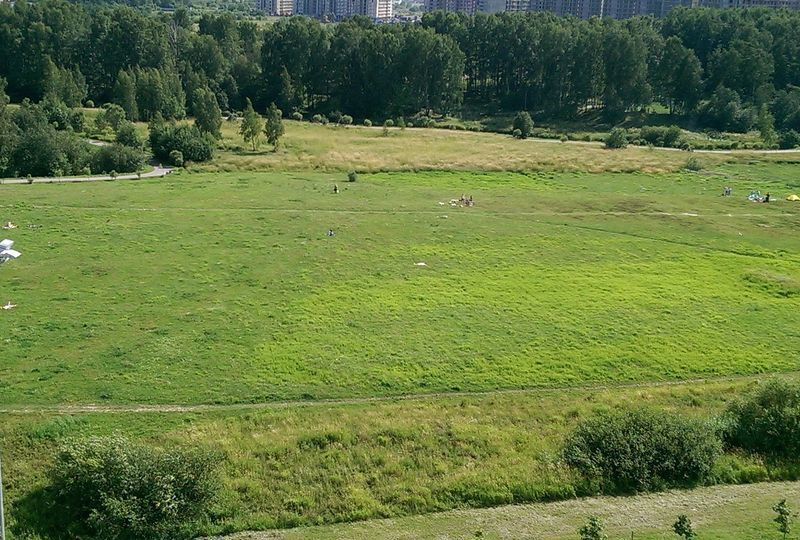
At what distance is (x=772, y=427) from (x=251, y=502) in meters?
20.9

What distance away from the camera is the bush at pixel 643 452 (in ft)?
93.2

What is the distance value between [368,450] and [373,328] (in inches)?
483

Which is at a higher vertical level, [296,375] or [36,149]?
[36,149]

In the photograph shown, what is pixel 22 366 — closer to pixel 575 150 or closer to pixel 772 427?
pixel 772 427

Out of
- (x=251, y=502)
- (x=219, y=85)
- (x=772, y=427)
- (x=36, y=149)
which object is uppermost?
(x=219, y=85)

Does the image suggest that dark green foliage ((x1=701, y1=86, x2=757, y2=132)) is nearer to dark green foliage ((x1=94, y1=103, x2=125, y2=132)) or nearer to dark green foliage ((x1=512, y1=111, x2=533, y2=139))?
dark green foliage ((x1=512, y1=111, x2=533, y2=139))

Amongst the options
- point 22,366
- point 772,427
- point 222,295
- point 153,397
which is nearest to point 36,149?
point 222,295

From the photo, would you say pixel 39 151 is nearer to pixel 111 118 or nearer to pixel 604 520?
pixel 111 118

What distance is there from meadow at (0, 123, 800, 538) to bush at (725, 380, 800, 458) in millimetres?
1186

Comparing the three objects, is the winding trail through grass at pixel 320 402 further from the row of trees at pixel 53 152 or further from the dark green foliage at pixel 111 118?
the dark green foliage at pixel 111 118

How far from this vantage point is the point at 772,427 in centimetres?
3069

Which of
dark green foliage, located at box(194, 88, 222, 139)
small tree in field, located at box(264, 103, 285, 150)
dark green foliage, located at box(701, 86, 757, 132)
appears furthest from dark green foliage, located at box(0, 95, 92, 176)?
dark green foliage, located at box(701, 86, 757, 132)

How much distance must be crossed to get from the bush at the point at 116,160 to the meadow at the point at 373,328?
27.4 feet

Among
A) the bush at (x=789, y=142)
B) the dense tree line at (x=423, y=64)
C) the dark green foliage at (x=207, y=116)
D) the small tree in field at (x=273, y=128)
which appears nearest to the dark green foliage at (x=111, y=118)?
the dark green foliage at (x=207, y=116)
